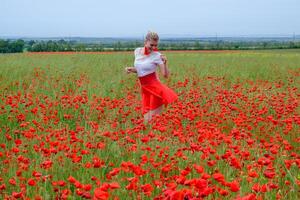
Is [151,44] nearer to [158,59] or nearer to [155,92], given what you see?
[158,59]

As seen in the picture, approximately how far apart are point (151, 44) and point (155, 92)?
712 millimetres

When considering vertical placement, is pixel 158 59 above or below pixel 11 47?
above

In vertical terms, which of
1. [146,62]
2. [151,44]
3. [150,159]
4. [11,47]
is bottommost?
[11,47]

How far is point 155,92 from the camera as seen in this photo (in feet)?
20.7

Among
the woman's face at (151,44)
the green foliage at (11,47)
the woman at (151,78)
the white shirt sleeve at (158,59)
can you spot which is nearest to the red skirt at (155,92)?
the woman at (151,78)

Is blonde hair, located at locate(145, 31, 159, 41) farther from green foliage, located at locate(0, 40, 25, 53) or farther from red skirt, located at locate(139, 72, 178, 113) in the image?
green foliage, located at locate(0, 40, 25, 53)

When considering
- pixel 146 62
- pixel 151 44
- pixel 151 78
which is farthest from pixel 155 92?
pixel 151 44

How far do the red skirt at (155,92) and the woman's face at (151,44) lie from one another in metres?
0.45

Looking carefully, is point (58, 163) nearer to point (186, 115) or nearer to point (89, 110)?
point (186, 115)

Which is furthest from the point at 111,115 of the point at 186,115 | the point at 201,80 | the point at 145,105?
the point at 201,80

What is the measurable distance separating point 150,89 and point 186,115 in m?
1.37

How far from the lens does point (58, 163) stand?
11.9ft

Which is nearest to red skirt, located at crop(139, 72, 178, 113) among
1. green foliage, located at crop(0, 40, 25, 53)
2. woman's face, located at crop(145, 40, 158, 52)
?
woman's face, located at crop(145, 40, 158, 52)

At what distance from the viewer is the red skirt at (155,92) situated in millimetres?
6254
